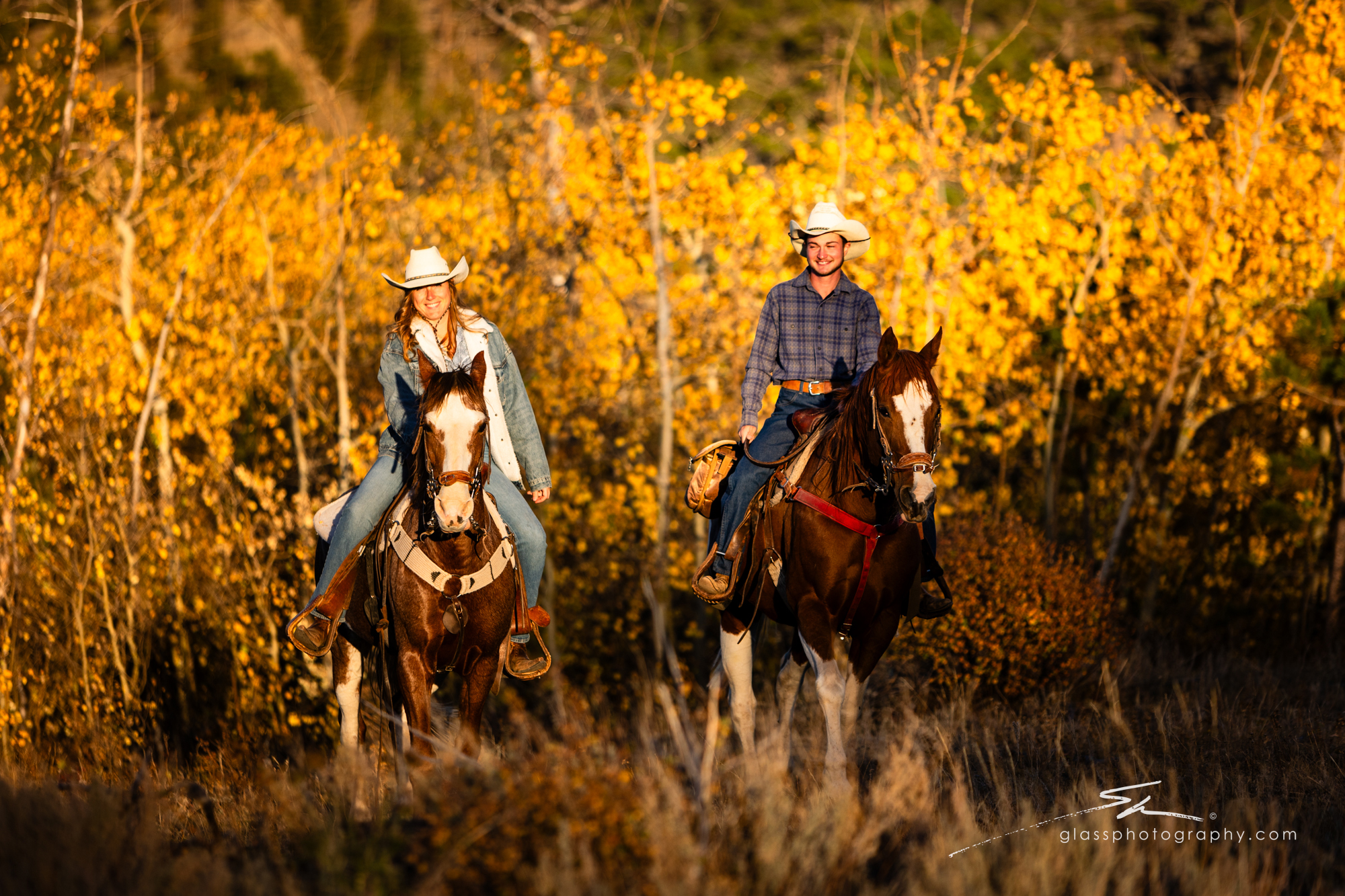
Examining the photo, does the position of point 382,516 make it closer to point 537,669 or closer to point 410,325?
point 410,325

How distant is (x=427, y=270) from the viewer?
602 cm

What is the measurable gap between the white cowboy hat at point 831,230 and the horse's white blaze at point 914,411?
1487 mm

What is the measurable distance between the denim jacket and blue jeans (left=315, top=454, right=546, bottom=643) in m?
0.14

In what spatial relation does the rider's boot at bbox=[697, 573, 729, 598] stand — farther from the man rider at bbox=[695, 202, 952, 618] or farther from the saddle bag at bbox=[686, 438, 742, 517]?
the saddle bag at bbox=[686, 438, 742, 517]

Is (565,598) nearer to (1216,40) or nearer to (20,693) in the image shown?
(20,693)

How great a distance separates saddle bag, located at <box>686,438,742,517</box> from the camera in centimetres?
681

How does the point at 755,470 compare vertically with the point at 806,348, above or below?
below

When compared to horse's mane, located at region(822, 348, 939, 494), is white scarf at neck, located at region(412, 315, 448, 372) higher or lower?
higher

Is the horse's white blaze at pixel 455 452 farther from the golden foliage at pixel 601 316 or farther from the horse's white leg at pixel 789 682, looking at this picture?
the golden foliage at pixel 601 316

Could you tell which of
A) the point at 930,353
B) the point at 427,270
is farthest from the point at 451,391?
the point at 930,353

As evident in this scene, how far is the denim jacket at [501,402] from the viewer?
596 cm

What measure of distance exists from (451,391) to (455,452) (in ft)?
0.94

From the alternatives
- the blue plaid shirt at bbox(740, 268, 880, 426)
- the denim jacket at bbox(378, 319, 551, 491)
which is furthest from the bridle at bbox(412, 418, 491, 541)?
the blue plaid shirt at bbox(740, 268, 880, 426)

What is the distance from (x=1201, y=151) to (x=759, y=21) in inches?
1014
